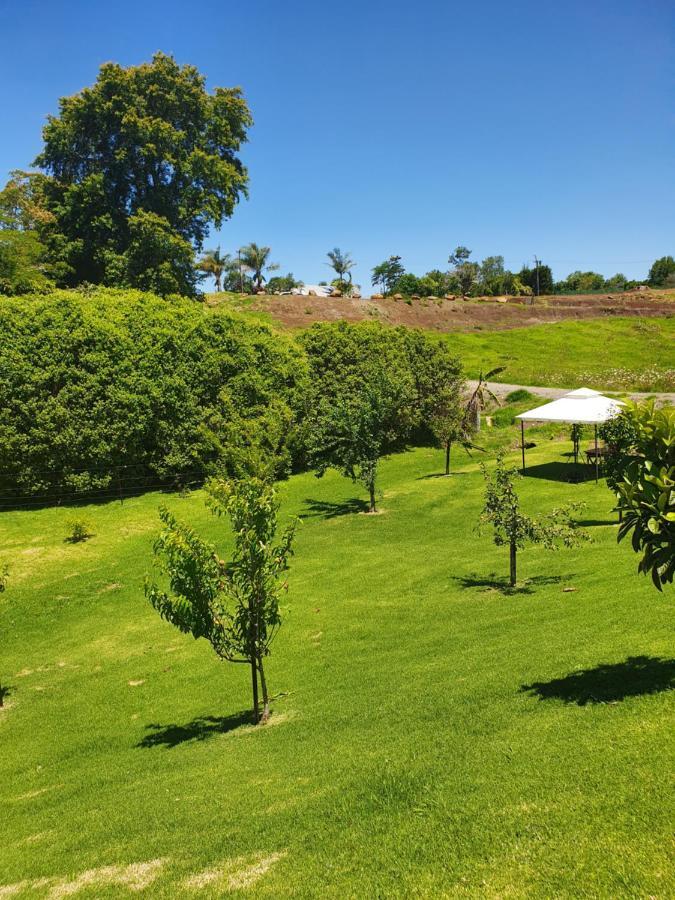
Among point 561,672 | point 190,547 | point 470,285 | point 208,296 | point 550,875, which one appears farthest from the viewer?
point 470,285

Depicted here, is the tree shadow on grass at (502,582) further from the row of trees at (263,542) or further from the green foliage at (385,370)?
the green foliage at (385,370)

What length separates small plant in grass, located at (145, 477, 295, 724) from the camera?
10.3 metres

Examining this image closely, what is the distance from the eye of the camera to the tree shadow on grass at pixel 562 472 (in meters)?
26.4

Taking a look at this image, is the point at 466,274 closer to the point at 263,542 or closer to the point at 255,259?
the point at 255,259

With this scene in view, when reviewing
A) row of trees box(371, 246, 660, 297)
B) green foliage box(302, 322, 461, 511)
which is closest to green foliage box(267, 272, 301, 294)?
row of trees box(371, 246, 660, 297)

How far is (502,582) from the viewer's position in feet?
51.7

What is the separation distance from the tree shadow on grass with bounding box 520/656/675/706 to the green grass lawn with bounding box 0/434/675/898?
1.5 inches

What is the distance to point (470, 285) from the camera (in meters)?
115

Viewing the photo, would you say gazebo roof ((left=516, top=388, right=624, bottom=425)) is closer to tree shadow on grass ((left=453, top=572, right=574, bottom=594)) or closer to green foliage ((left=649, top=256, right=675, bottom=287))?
tree shadow on grass ((left=453, top=572, right=574, bottom=594))

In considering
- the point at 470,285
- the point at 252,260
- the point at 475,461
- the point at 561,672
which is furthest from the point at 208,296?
the point at 561,672

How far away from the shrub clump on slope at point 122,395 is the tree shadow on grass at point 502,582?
16.7 meters

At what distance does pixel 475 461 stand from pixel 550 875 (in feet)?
97.7

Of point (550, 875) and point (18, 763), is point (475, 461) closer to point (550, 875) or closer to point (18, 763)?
point (18, 763)

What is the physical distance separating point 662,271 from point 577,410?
106 meters
